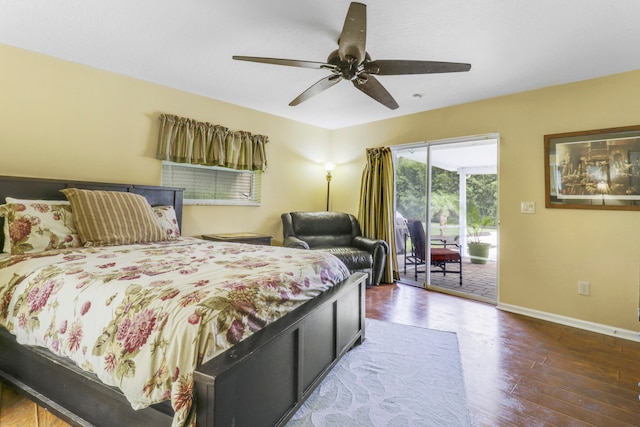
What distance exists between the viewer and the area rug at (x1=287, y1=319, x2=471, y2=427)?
5.13 feet

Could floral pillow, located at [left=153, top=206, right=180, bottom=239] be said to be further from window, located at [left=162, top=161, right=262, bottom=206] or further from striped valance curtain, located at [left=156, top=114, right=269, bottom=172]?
striped valance curtain, located at [left=156, top=114, right=269, bottom=172]

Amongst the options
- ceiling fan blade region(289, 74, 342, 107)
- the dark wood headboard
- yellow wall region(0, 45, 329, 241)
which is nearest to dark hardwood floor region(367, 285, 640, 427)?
ceiling fan blade region(289, 74, 342, 107)

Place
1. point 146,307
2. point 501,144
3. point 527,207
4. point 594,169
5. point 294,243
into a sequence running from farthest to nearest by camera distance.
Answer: point 294,243
point 501,144
point 527,207
point 594,169
point 146,307

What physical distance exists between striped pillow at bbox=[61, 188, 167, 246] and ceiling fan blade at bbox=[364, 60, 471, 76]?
219 cm

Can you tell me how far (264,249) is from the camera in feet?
7.80

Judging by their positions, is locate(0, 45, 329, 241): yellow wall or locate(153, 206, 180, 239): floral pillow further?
locate(153, 206, 180, 239): floral pillow

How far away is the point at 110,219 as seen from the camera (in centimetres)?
233

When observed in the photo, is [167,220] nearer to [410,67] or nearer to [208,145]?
[208,145]

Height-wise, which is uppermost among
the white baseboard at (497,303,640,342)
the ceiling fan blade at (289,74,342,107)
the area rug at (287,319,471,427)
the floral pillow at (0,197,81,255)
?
the ceiling fan blade at (289,74,342,107)

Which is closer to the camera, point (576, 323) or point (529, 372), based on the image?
point (529, 372)

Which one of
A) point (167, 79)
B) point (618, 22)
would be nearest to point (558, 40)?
point (618, 22)

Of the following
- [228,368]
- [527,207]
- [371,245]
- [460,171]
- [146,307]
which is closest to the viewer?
[228,368]

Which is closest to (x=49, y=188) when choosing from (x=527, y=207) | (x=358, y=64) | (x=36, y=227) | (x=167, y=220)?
(x=36, y=227)

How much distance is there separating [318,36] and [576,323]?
3.60 meters
